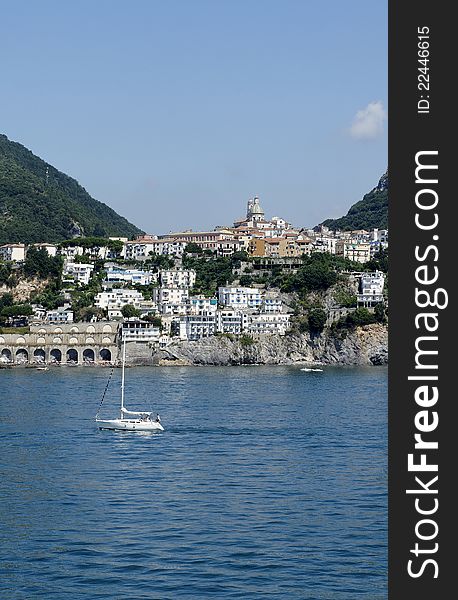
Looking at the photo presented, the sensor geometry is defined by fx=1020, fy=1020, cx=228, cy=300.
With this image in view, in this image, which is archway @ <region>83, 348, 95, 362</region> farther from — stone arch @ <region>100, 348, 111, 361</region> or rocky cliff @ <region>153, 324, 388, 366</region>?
rocky cliff @ <region>153, 324, 388, 366</region>

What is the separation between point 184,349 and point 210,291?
16377mm

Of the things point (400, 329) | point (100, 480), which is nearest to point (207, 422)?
point (100, 480)

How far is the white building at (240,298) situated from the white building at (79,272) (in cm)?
1595

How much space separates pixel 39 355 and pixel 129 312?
8770 mm

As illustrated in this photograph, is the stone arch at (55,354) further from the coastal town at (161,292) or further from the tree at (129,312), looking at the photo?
the tree at (129,312)

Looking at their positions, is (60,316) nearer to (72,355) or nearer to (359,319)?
(72,355)

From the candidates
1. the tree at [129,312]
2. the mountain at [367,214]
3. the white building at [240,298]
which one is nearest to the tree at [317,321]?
the white building at [240,298]

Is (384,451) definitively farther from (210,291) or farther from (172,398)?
(210,291)

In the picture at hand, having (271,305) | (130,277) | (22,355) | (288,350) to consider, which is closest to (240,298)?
(271,305)

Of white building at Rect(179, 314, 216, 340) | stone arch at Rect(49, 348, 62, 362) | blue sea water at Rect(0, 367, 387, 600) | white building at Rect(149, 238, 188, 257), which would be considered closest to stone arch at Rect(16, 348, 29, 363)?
stone arch at Rect(49, 348, 62, 362)

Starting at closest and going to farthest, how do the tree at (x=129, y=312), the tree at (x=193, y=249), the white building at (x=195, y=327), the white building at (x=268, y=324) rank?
the white building at (x=268, y=324), the white building at (x=195, y=327), the tree at (x=129, y=312), the tree at (x=193, y=249)

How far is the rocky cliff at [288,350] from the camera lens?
83.9 metres

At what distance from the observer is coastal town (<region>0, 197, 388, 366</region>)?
86.1m

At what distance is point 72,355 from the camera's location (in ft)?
284
